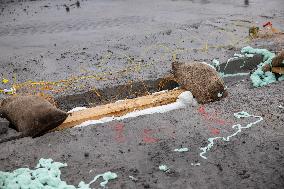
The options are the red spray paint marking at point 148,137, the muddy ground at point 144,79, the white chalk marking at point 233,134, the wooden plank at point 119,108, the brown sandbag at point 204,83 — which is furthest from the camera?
the brown sandbag at point 204,83

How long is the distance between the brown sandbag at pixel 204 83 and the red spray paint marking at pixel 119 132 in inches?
45.2

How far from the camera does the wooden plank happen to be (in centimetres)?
401

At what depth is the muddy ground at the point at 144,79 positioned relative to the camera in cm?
320

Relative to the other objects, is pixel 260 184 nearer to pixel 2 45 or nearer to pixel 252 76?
pixel 252 76

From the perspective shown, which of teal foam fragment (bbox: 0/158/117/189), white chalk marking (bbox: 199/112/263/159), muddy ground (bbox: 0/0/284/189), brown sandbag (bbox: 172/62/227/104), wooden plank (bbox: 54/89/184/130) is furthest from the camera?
brown sandbag (bbox: 172/62/227/104)

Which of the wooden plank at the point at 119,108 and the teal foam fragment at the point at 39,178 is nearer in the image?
the teal foam fragment at the point at 39,178

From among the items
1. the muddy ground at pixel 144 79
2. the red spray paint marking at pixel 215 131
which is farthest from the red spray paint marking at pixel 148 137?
the red spray paint marking at pixel 215 131

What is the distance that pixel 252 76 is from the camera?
5.09m

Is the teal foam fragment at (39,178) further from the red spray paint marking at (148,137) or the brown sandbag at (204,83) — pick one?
the brown sandbag at (204,83)

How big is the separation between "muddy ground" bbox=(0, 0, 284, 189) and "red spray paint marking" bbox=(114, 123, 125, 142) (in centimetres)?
1

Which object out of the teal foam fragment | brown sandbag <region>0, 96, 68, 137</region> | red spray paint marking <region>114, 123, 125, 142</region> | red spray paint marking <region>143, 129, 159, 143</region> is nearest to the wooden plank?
brown sandbag <region>0, 96, 68, 137</region>


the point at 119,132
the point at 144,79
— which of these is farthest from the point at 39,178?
the point at 144,79

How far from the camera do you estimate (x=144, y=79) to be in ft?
17.6

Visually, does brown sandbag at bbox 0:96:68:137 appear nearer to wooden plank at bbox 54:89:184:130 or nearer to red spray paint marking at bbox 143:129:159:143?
wooden plank at bbox 54:89:184:130
